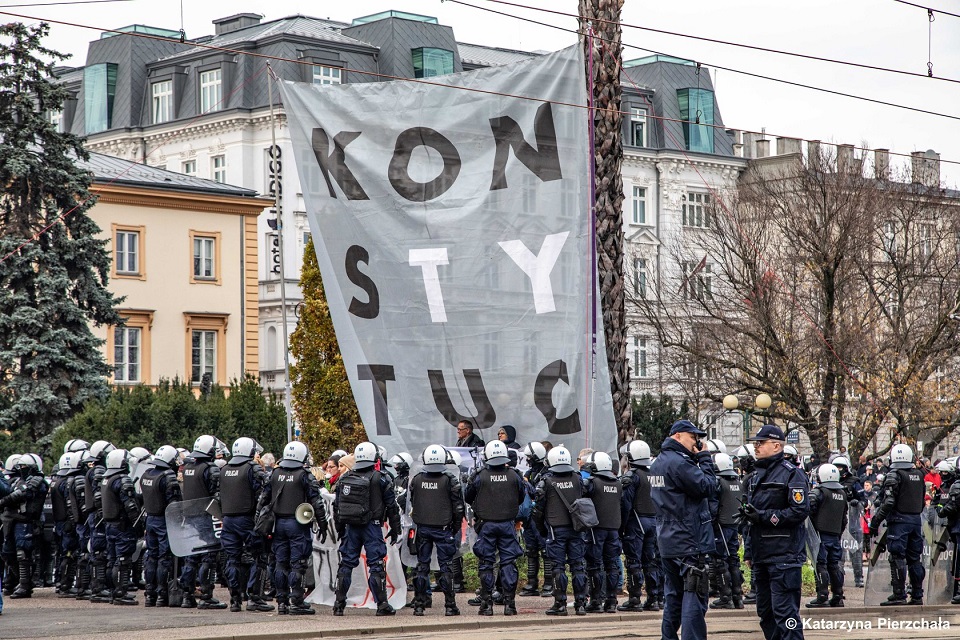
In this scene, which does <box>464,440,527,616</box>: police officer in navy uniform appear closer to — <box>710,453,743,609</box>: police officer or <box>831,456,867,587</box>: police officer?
<box>710,453,743,609</box>: police officer

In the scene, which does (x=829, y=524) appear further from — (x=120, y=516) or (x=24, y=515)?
(x=24, y=515)

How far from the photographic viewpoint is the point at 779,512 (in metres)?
12.3

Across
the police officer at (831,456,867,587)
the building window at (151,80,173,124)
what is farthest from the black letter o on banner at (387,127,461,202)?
the building window at (151,80,173,124)

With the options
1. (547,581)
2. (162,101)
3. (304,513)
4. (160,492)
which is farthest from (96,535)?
(162,101)

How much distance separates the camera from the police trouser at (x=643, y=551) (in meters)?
17.9

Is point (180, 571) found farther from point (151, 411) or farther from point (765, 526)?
point (151, 411)

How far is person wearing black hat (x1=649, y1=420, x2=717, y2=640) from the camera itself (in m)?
12.0

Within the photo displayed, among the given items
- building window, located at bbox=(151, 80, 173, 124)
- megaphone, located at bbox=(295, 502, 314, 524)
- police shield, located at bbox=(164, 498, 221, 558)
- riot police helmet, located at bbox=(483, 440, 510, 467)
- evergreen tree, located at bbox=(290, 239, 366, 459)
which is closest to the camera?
riot police helmet, located at bbox=(483, 440, 510, 467)

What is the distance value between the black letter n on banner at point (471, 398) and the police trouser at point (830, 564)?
4488 millimetres

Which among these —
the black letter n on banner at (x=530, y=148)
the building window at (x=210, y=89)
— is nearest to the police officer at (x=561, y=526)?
the black letter n on banner at (x=530, y=148)

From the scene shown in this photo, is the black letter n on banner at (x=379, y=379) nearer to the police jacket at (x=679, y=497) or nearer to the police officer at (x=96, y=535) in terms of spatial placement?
the police officer at (x=96, y=535)

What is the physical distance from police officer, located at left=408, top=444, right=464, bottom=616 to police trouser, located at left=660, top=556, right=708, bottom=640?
4.80 metres

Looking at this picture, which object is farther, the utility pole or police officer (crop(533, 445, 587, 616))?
the utility pole

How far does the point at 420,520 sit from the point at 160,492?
3.19 meters
